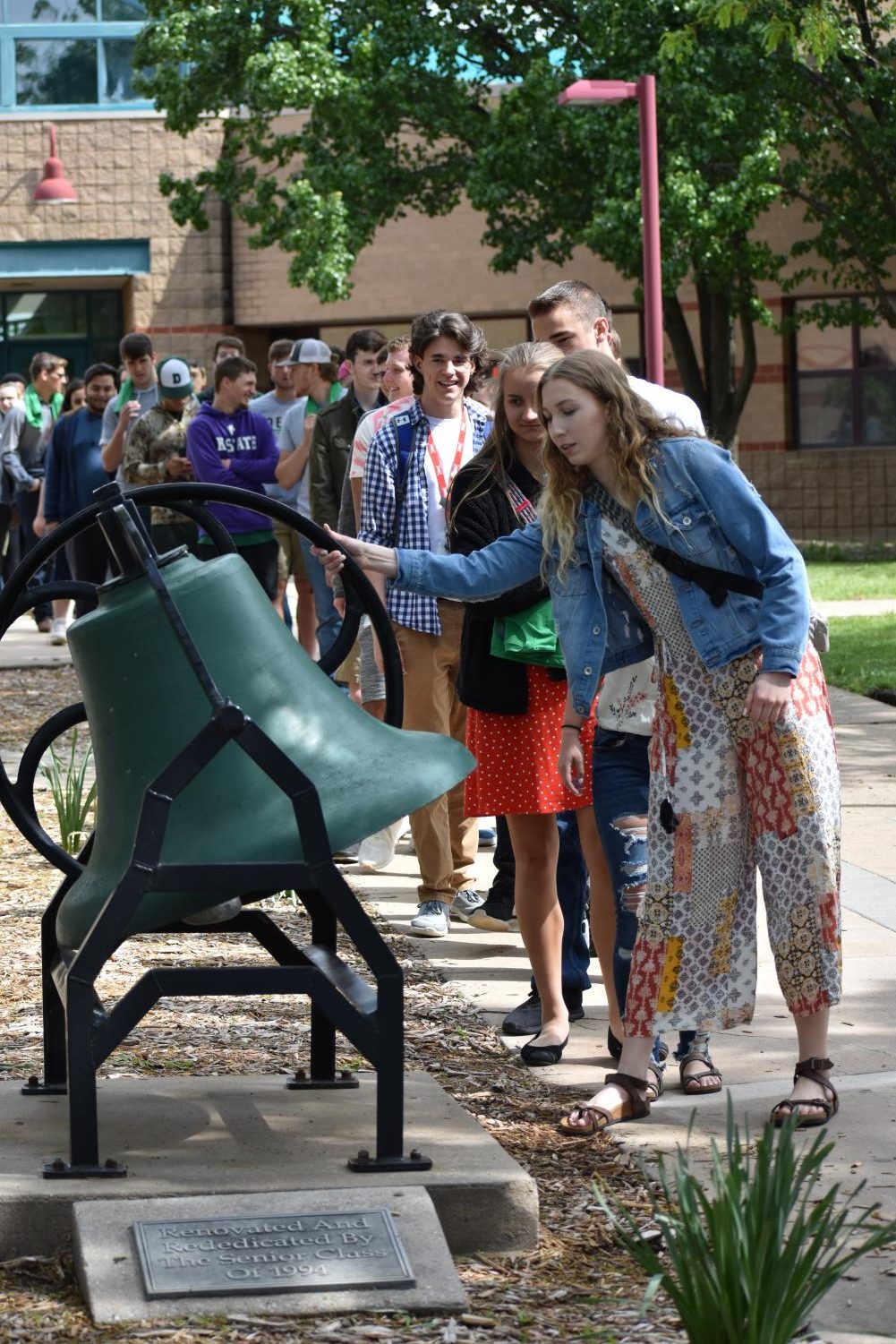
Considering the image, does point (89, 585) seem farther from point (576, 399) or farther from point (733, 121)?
point (733, 121)

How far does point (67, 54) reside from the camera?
28516 mm

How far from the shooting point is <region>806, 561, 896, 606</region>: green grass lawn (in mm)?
18109

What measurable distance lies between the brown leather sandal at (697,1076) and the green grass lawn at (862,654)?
717 cm

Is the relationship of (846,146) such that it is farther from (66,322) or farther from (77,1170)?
(77,1170)

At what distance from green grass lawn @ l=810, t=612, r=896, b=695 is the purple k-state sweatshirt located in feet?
11.9

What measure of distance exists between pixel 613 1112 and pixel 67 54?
26.6 meters

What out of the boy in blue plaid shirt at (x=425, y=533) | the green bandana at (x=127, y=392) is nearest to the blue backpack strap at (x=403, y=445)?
the boy in blue plaid shirt at (x=425, y=533)

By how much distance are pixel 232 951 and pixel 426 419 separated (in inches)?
73.5

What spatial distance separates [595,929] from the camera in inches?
202

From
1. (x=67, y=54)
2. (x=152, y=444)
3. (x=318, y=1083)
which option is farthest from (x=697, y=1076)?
(x=67, y=54)

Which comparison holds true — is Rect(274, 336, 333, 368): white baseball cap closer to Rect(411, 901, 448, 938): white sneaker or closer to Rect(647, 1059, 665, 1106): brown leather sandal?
Rect(411, 901, 448, 938): white sneaker

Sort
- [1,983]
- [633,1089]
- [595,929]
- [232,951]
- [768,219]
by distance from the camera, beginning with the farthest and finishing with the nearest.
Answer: [768,219] → [232,951] → [1,983] → [595,929] → [633,1089]

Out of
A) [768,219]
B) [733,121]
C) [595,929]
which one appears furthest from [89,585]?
[768,219]

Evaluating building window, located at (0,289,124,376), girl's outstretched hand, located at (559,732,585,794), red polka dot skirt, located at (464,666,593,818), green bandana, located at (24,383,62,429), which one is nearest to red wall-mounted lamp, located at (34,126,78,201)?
building window, located at (0,289,124,376)
